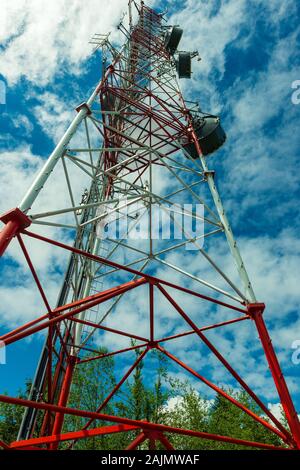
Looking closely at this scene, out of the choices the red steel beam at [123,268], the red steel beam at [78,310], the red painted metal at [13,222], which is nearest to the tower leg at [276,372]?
the red steel beam at [123,268]

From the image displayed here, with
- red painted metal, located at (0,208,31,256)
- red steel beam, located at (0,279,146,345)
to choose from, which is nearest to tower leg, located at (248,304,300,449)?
red steel beam, located at (0,279,146,345)

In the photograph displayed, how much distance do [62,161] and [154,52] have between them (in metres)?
10.7

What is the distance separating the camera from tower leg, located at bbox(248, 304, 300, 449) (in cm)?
465

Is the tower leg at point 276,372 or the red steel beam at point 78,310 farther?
the red steel beam at point 78,310

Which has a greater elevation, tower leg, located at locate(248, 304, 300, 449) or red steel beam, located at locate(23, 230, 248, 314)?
red steel beam, located at locate(23, 230, 248, 314)

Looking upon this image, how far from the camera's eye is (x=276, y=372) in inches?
202

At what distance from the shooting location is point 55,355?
717 cm

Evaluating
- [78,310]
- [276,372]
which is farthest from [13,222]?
[276,372]

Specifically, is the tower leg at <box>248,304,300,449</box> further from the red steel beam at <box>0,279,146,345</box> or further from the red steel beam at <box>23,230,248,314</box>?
the red steel beam at <box>0,279,146,345</box>

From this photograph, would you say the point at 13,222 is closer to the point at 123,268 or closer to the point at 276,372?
the point at 123,268

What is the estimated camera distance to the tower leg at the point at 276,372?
15.2ft

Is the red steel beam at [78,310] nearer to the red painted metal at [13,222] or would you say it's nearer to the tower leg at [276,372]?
the red painted metal at [13,222]

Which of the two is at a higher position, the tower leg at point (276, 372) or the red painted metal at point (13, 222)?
the red painted metal at point (13, 222)

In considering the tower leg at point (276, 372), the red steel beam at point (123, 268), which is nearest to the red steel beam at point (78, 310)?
the red steel beam at point (123, 268)
